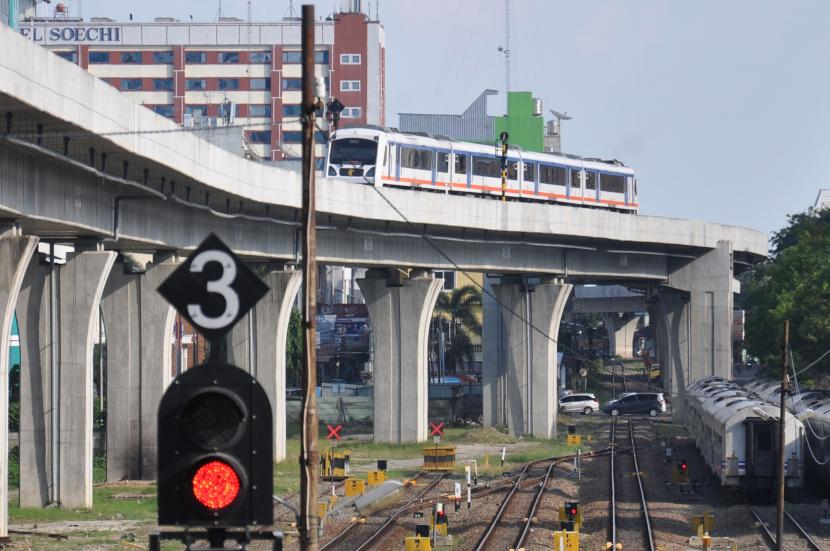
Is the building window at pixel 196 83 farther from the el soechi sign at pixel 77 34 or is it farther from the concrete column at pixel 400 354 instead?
the concrete column at pixel 400 354

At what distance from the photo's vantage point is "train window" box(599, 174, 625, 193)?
63844mm

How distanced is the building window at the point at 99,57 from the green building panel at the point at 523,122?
3881 cm

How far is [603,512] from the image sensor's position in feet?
109

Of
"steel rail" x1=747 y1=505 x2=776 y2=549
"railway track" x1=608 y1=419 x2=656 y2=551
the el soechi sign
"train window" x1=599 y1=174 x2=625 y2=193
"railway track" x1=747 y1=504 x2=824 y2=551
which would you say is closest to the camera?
"railway track" x1=747 y1=504 x2=824 y2=551

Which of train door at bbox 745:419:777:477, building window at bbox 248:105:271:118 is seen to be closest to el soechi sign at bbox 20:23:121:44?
building window at bbox 248:105:271:118

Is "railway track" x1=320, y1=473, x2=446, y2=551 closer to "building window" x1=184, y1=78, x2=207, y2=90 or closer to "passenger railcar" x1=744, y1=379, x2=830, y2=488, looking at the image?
"passenger railcar" x1=744, y1=379, x2=830, y2=488

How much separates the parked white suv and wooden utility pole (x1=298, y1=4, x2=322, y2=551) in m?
70.2

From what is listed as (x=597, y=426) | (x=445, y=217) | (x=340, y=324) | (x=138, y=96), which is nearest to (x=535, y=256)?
(x=445, y=217)

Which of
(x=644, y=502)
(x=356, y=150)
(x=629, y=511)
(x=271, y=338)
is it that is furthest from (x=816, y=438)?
(x=356, y=150)

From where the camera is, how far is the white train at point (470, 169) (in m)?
52.6

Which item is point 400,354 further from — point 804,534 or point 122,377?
point 804,534

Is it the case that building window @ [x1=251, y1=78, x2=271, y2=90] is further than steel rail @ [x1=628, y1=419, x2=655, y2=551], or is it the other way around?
building window @ [x1=251, y1=78, x2=271, y2=90]

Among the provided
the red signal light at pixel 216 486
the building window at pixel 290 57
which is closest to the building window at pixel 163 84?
the building window at pixel 290 57

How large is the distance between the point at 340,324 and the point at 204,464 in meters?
95.3
